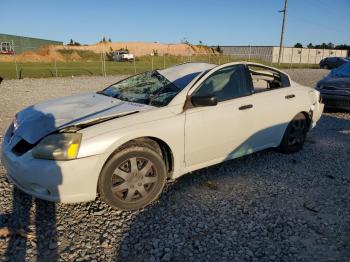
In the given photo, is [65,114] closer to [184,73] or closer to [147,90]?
[147,90]

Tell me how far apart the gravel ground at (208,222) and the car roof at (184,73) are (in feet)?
4.27

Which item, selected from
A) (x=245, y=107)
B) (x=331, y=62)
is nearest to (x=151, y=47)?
(x=331, y=62)

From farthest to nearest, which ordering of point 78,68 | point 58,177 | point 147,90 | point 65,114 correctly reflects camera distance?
point 78,68 < point 147,90 < point 65,114 < point 58,177

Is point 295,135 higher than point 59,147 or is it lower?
lower

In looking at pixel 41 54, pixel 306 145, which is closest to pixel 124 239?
pixel 306 145

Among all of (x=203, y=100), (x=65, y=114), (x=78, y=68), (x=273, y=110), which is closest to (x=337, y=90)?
(x=273, y=110)

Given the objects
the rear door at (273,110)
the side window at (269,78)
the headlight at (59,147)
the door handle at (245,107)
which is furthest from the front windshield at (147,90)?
the side window at (269,78)

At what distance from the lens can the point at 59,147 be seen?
3096mm

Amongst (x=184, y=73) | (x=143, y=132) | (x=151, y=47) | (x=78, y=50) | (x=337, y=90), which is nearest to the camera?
(x=143, y=132)

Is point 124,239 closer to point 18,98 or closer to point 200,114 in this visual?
point 200,114

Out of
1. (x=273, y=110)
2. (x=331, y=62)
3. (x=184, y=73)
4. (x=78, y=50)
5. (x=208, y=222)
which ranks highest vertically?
(x=78, y=50)

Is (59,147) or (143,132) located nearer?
(59,147)

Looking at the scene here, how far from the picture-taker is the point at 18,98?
35.9 ft

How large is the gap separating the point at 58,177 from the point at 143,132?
951 millimetres
